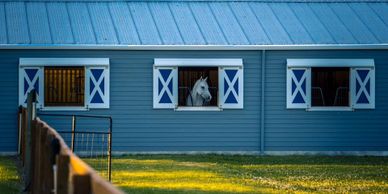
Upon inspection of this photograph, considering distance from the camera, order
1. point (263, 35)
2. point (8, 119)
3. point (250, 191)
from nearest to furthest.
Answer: point (250, 191), point (8, 119), point (263, 35)

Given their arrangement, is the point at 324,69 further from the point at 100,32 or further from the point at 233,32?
the point at 100,32

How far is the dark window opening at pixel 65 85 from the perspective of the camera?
81.9 feet

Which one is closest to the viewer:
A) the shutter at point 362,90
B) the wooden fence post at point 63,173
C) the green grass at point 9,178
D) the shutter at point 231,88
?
the wooden fence post at point 63,173

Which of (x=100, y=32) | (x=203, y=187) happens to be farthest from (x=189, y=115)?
(x=203, y=187)

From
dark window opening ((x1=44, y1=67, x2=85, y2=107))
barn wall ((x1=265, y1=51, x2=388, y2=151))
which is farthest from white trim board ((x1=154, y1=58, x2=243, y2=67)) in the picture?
dark window opening ((x1=44, y1=67, x2=85, y2=107))

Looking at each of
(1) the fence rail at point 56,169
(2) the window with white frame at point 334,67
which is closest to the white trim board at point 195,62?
(2) the window with white frame at point 334,67

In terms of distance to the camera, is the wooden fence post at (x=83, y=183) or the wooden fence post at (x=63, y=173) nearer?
the wooden fence post at (x=83, y=183)

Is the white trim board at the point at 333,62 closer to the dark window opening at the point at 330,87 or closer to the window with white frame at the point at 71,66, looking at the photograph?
the dark window opening at the point at 330,87

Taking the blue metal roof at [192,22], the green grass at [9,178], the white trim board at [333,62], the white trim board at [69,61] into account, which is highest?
the blue metal roof at [192,22]

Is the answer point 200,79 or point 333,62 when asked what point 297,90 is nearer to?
point 333,62

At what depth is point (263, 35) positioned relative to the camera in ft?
80.5

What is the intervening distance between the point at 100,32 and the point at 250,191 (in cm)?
1079

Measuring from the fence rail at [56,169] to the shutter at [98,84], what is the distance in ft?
30.0

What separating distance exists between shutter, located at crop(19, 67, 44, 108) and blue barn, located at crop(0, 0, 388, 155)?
22 mm
